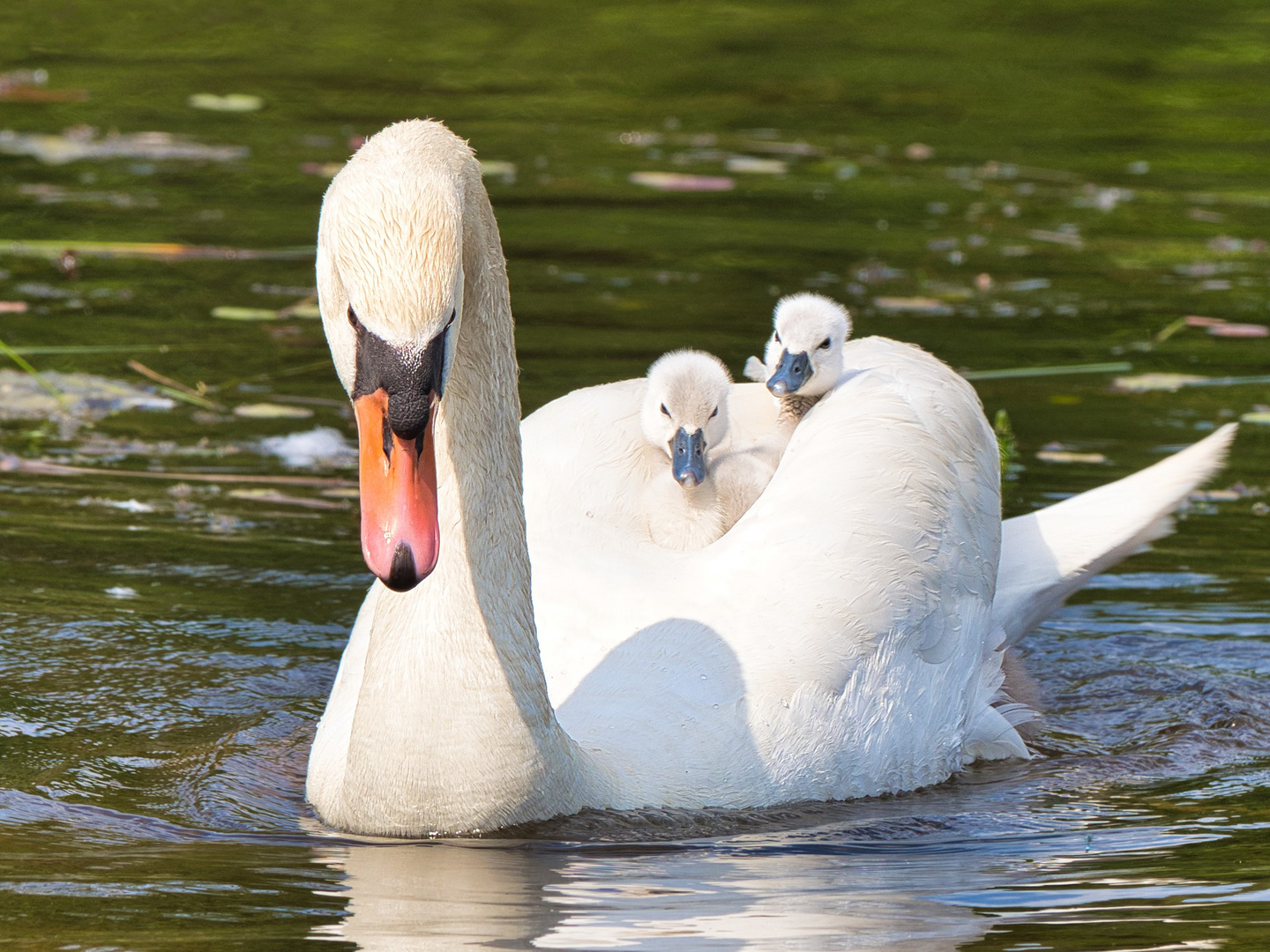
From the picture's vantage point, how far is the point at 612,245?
11766mm

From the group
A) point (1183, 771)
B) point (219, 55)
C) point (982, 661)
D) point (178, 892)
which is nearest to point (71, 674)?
point (178, 892)

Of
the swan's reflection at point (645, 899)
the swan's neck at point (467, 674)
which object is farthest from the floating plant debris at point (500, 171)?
the swan's reflection at point (645, 899)

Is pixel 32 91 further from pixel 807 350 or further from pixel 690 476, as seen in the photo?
pixel 690 476

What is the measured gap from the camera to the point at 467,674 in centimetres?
A: 463

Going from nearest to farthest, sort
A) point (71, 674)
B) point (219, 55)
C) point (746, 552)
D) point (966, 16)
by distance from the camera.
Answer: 1. point (746, 552)
2. point (71, 674)
3. point (219, 55)
4. point (966, 16)

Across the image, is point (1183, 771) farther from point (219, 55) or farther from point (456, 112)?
point (219, 55)

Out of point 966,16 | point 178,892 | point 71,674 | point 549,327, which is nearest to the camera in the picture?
point 178,892

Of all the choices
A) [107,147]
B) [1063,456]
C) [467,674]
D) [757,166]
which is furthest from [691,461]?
[107,147]

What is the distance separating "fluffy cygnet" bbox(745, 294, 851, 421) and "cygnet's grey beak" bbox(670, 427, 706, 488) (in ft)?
1.12

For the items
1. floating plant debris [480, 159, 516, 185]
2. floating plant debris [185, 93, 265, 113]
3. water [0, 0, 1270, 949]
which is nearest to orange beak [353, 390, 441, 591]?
water [0, 0, 1270, 949]

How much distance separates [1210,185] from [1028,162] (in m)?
1.28

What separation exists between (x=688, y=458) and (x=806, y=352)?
2.15 feet

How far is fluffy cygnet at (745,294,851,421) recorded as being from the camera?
254 inches

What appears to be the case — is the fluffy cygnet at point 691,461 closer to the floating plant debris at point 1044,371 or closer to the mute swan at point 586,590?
the mute swan at point 586,590
